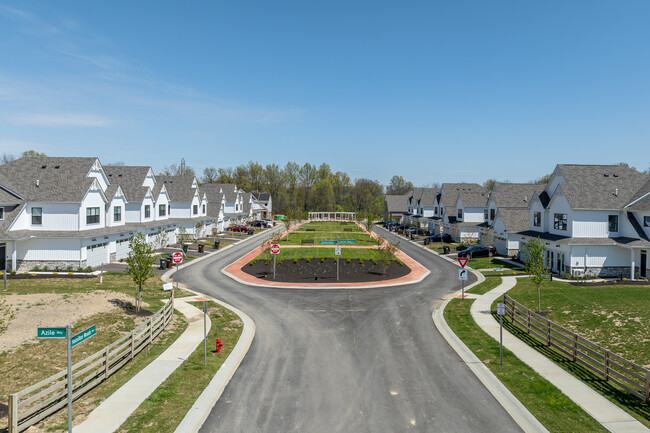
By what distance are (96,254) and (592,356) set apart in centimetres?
3901

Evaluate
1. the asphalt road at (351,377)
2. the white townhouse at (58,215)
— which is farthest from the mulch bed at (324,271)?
the white townhouse at (58,215)

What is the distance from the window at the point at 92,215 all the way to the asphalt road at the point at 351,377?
67.0 ft

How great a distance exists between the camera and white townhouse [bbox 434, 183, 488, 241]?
60.5 meters

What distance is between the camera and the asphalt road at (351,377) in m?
11.5

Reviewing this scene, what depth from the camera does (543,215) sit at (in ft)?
136

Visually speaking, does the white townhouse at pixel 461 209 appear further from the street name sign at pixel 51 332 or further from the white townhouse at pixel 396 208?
the street name sign at pixel 51 332

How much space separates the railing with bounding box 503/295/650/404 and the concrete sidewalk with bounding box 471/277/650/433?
0.99m

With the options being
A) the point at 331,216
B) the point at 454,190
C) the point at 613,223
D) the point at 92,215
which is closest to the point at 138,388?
the point at 92,215

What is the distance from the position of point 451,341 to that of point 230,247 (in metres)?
41.4

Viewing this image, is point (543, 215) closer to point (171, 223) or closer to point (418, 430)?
point (418, 430)

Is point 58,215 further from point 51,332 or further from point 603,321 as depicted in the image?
point 603,321

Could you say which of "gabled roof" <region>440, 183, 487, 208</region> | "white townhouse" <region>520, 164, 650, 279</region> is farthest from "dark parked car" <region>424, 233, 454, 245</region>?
"white townhouse" <region>520, 164, 650, 279</region>

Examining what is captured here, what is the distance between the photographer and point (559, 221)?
38656 millimetres

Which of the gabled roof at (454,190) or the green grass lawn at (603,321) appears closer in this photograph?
the green grass lawn at (603,321)
